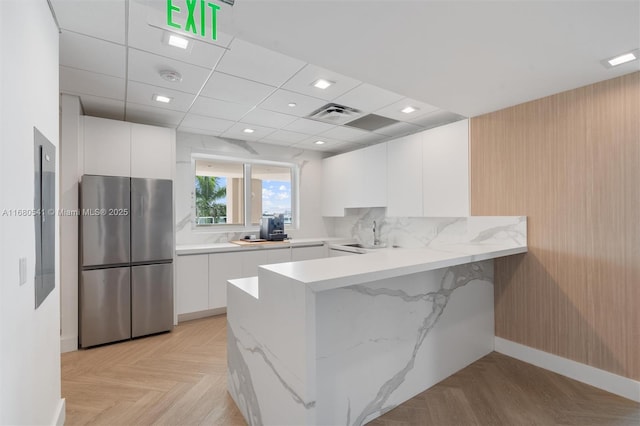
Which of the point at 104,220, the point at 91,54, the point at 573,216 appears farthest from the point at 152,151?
the point at 573,216

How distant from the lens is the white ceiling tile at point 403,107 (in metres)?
3.09

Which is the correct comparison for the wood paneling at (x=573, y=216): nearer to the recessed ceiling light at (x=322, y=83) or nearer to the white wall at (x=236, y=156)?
the recessed ceiling light at (x=322, y=83)

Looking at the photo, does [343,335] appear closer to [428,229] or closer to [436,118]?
[428,229]

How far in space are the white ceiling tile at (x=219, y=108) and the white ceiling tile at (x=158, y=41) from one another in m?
0.75

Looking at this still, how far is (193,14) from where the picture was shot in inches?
62.0

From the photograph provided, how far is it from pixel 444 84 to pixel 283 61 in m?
1.20

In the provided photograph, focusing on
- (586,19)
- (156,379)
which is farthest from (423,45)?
(156,379)

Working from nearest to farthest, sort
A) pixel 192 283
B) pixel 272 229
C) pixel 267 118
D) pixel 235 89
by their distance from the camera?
pixel 235 89 < pixel 267 118 < pixel 192 283 < pixel 272 229

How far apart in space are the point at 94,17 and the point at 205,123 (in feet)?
6.63

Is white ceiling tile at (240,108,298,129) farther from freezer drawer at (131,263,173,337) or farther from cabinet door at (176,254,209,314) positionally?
freezer drawer at (131,263,173,337)

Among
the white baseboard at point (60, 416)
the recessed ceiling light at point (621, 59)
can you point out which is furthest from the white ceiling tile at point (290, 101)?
the white baseboard at point (60, 416)

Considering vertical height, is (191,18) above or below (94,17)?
below

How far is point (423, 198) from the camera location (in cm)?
365

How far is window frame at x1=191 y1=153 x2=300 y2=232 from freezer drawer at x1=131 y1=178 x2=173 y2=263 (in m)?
0.91
